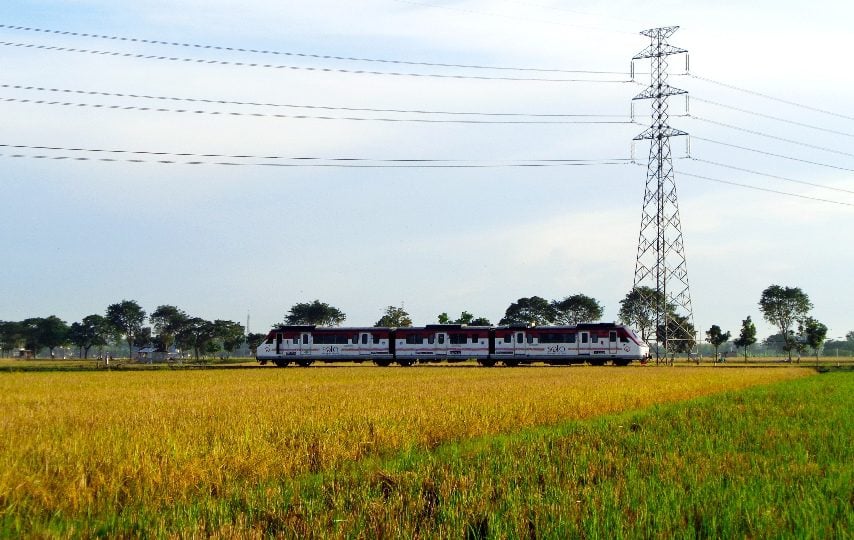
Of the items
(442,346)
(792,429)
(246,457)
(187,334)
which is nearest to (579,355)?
(442,346)

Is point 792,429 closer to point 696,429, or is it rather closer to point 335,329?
point 696,429

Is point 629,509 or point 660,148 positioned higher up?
point 660,148

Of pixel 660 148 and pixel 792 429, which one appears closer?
pixel 792 429

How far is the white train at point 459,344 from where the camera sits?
63.3m

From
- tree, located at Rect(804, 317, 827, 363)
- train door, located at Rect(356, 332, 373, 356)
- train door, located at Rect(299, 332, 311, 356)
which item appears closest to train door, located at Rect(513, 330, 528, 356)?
train door, located at Rect(356, 332, 373, 356)

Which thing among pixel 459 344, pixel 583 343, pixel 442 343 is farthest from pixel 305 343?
pixel 583 343

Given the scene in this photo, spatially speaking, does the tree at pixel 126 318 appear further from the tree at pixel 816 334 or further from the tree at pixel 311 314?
the tree at pixel 816 334

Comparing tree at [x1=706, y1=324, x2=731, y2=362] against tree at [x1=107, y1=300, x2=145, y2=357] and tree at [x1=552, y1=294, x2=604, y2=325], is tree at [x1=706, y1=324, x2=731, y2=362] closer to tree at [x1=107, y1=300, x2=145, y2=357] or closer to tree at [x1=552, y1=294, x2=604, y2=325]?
tree at [x1=552, y1=294, x2=604, y2=325]

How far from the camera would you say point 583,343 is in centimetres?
6356

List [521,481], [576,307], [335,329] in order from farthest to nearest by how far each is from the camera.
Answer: [576,307] → [335,329] → [521,481]

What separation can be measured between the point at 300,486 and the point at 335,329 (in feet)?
194

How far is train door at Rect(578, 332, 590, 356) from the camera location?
63.3 meters

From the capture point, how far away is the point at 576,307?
473 ft

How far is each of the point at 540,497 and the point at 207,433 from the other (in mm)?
6888
